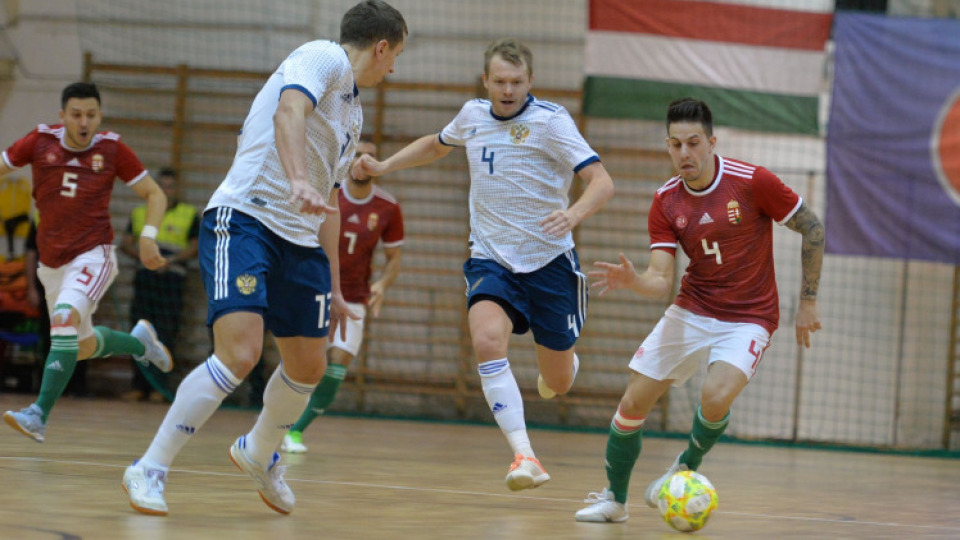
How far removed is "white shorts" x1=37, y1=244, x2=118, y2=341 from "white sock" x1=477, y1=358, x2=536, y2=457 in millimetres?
3125

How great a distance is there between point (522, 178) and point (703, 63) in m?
5.97

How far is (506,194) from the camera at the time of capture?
5.45 m

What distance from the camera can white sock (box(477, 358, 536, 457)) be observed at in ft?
15.9

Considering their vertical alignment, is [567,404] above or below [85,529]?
below

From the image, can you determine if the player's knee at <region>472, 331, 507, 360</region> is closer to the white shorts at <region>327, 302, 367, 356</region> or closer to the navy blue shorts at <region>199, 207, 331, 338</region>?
the navy blue shorts at <region>199, 207, 331, 338</region>

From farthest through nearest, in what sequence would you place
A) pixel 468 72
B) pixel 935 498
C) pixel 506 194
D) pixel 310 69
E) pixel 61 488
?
pixel 468 72 → pixel 935 498 → pixel 506 194 → pixel 61 488 → pixel 310 69

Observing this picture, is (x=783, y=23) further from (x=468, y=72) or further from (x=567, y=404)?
(x=567, y=404)

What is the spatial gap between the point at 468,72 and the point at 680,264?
3.00 m

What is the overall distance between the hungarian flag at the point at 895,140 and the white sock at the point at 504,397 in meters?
6.45

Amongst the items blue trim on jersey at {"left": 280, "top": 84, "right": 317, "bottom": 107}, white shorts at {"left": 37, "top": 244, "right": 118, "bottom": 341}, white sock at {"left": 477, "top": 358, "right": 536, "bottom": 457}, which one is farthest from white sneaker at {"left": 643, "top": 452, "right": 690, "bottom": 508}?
white shorts at {"left": 37, "top": 244, "right": 118, "bottom": 341}

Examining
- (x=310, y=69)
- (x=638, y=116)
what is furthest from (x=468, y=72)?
(x=310, y=69)

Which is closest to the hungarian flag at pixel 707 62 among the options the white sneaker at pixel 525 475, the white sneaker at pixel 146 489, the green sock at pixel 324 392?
the green sock at pixel 324 392

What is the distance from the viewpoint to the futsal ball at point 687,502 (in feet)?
14.2

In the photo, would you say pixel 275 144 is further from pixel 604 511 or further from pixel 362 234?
pixel 362 234
